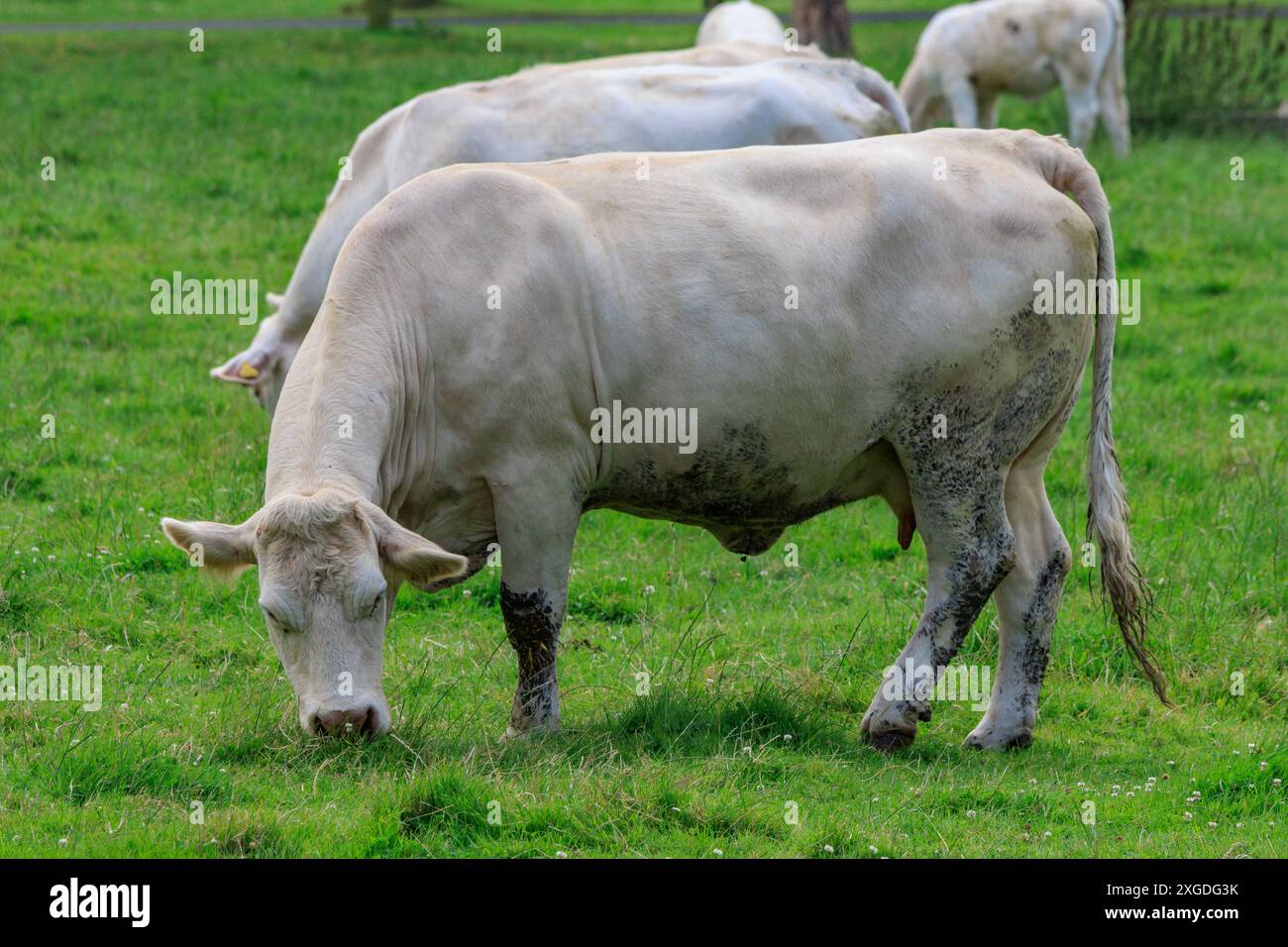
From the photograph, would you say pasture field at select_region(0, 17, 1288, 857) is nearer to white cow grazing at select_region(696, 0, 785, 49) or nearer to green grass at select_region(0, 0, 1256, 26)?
white cow grazing at select_region(696, 0, 785, 49)

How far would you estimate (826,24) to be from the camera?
23.5 metres

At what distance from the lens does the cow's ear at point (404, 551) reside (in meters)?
5.63

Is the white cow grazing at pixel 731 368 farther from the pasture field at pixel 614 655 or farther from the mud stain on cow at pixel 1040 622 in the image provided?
the pasture field at pixel 614 655

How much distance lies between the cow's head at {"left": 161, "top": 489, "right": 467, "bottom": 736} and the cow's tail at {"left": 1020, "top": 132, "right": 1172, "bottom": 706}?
2.79m

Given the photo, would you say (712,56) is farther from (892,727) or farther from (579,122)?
(892,727)

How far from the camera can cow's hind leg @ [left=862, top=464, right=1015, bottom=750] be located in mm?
6652

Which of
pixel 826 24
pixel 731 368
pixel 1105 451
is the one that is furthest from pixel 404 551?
pixel 826 24

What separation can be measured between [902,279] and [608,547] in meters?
2.97

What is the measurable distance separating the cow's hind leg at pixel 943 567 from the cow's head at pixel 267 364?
441 cm

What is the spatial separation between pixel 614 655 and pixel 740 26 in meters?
10.9

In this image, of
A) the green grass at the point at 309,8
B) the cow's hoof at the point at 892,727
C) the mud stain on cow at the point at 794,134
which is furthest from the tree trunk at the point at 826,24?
the cow's hoof at the point at 892,727

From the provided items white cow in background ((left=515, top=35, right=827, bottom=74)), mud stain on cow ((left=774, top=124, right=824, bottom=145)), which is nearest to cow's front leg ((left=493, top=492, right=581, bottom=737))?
mud stain on cow ((left=774, top=124, right=824, bottom=145))

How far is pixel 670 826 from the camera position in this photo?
555 centimetres

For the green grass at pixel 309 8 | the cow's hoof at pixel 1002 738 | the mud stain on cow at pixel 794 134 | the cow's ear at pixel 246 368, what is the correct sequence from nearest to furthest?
the cow's hoof at pixel 1002 738
the cow's ear at pixel 246 368
the mud stain on cow at pixel 794 134
the green grass at pixel 309 8
